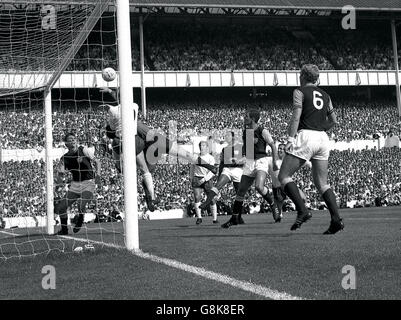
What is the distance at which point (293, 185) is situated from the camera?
27.8 ft

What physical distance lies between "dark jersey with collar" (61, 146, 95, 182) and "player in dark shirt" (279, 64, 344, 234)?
16.4ft

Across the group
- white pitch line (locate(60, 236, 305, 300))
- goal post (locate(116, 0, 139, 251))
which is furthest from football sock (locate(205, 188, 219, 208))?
white pitch line (locate(60, 236, 305, 300))

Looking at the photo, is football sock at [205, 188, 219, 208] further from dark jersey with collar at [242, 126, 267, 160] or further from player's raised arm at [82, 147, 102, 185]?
player's raised arm at [82, 147, 102, 185]

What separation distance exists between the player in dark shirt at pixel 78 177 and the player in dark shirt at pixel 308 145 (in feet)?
16.4

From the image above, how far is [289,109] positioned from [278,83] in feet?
6.62

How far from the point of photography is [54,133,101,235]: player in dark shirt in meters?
12.1

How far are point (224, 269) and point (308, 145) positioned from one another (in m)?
3.11

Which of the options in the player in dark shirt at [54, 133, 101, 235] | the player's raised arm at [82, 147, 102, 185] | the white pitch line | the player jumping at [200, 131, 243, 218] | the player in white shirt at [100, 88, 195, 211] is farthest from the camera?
the player jumping at [200, 131, 243, 218]

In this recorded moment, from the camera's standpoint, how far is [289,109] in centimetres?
4278

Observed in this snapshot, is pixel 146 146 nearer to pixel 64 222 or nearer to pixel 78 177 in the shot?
pixel 78 177

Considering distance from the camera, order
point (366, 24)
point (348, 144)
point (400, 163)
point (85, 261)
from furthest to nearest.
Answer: point (366, 24) < point (348, 144) < point (400, 163) < point (85, 261)

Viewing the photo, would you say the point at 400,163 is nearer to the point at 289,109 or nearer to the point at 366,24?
the point at 289,109
